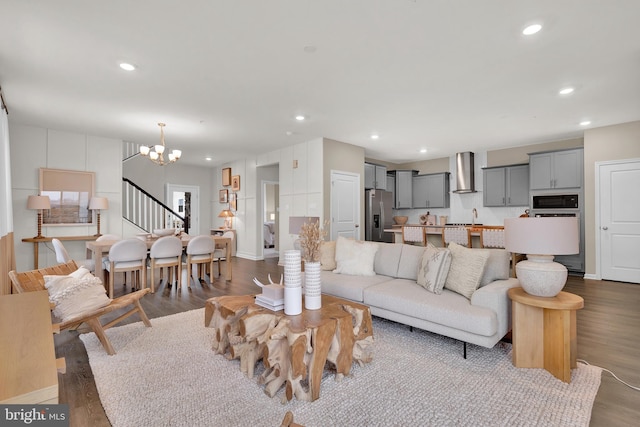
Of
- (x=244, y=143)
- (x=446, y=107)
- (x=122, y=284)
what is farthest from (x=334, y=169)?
(x=122, y=284)

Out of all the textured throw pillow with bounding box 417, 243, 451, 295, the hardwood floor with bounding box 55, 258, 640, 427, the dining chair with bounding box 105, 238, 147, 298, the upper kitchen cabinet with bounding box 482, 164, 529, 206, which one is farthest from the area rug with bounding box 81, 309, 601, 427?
the upper kitchen cabinet with bounding box 482, 164, 529, 206

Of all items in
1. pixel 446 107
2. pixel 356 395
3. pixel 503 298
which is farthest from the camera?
pixel 446 107

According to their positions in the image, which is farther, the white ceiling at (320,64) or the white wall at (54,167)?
the white wall at (54,167)

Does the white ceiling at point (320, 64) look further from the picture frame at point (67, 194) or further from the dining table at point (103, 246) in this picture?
the dining table at point (103, 246)

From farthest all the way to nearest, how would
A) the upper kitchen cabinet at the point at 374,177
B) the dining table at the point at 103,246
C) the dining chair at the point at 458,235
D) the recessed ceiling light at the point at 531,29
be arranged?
the upper kitchen cabinet at the point at 374,177 → the dining chair at the point at 458,235 → the dining table at the point at 103,246 → the recessed ceiling light at the point at 531,29

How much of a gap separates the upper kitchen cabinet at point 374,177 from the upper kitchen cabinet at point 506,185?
2.41 meters

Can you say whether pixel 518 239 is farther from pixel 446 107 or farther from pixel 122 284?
pixel 122 284

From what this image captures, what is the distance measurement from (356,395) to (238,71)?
3.30 metres

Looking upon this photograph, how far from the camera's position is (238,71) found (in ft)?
11.2

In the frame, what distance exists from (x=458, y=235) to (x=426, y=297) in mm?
3295

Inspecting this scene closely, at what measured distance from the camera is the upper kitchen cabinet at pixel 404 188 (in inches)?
347

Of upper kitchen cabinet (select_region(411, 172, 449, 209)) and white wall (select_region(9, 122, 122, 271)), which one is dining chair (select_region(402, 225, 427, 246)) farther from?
white wall (select_region(9, 122, 122, 271))

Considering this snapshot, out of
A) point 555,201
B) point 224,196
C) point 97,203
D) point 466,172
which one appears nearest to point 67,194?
point 97,203

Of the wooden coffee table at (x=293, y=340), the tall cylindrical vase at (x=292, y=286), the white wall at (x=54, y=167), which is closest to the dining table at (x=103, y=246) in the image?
the white wall at (x=54, y=167)
